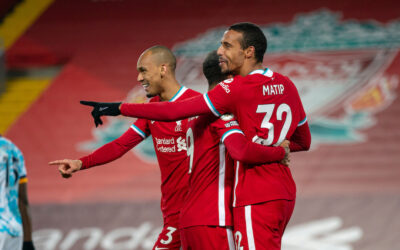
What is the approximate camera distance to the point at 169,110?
3500mm

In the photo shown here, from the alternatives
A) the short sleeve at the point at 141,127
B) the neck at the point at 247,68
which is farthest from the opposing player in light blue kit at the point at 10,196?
the neck at the point at 247,68

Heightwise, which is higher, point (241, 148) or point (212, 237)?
point (241, 148)

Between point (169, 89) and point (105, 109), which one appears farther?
point (169, 89)

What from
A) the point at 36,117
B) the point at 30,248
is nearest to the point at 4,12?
the point at 36,117

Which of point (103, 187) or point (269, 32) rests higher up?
point (269, 32)

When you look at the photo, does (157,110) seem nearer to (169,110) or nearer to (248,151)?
(169,110)

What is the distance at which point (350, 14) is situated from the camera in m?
12.6

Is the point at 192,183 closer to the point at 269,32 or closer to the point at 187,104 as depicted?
the point at 187,104

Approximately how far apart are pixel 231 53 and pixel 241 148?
56 centimetres

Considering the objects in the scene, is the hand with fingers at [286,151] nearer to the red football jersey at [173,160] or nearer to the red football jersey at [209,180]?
the red football jersey at [209,180]

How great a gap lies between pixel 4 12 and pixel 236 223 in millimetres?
13337

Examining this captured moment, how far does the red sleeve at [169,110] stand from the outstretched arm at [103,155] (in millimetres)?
829

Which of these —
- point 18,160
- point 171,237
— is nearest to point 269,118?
point 171,237

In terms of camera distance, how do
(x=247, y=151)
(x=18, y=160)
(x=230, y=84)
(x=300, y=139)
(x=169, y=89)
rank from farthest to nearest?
1. (x=18, y=160)
2. (x=169, y=89)
3. (x=300, y=139)
4. (x=230, y=84)
5. (x=247, y=151)
